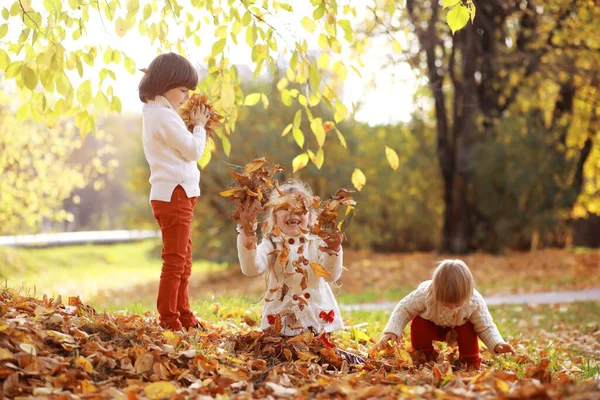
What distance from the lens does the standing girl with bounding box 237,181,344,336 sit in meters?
3.80

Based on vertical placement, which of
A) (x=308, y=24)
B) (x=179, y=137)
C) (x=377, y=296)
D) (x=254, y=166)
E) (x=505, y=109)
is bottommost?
(x=377, y=296)

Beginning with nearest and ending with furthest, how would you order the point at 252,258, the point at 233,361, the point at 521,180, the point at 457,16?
1. the point at 457,16
2. the point at 233,361
3. the point at 252,258
4. the point at 521,180

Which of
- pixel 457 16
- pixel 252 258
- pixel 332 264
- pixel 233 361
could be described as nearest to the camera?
pixel 457 16

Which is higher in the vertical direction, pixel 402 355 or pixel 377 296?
pixel 402 355

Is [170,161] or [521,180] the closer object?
[170,161]

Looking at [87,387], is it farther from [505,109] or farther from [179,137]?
[505,109]

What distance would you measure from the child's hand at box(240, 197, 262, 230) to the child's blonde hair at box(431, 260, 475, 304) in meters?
1.10

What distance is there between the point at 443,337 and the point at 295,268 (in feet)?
3.46

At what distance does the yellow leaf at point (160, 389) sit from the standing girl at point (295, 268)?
3.21ft

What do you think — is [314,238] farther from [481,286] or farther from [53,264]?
[53,264]

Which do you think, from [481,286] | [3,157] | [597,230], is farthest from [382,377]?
[597,230]

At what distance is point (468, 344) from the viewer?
13.3 feet

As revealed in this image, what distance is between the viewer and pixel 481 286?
10.8m

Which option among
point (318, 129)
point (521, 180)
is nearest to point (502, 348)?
point (318, 129)
